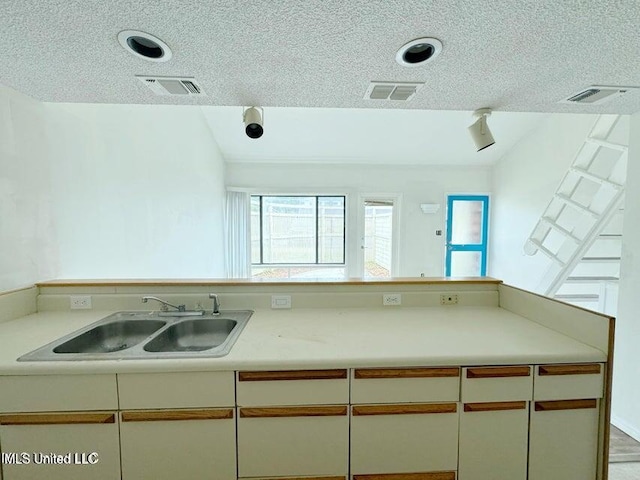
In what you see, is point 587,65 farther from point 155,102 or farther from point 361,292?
point 155,102

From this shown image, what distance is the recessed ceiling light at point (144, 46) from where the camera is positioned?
1.15m

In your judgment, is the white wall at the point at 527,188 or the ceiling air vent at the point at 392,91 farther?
the white wall at the point at 527,188

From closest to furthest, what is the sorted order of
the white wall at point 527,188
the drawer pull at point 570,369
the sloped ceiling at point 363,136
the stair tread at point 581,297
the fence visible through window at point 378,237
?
the drawer pull at point 570,369 → the stair tread at point 581,297 → the white wall at point 527,188 → the sloped ceiling at point 363,136 → the fence visible through window at point 378,237

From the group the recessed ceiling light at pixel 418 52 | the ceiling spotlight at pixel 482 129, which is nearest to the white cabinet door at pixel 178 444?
the recessed ceiling light at pixel 418 52

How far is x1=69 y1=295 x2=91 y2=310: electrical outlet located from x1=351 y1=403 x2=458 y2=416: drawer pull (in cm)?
176

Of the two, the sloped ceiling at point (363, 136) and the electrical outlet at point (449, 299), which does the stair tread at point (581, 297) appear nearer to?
the electrical outlet at point (449, 299)

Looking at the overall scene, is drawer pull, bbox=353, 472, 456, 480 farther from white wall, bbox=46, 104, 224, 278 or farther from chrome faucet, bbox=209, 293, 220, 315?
white wall, bbox=46, 104, 224, 278

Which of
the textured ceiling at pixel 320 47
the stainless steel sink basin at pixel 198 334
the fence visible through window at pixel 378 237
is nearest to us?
the textured ceiling at pixel 320 47

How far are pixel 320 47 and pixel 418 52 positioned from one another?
45cm

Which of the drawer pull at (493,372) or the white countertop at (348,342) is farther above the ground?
the white countertop at (348,342)

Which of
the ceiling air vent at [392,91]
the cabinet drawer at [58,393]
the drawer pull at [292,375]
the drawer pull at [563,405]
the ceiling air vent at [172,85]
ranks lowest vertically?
the drawer pull at [563,405]

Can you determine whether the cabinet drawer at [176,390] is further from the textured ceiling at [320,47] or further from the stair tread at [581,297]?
the stair tread at [581,297]

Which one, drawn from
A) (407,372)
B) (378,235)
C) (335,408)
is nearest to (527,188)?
(378,235)

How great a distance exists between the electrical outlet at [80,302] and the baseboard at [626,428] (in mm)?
3790
